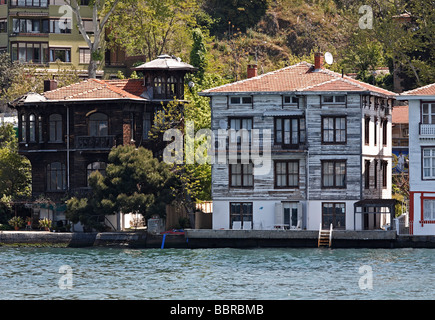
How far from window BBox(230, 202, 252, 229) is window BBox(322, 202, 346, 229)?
4502 mm

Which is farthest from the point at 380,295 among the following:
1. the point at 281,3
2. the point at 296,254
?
the point at 281,3

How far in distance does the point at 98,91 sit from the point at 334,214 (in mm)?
17625

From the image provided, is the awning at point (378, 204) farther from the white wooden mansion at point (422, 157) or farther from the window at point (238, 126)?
the window at point (238, 126)

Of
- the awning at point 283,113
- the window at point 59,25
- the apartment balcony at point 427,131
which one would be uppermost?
the window at point 59,25

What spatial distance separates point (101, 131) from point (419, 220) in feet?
70.0

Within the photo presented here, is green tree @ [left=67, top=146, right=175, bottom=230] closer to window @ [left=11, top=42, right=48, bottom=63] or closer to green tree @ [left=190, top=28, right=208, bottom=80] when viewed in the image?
green tree @ [left=190, top=28, right=208, bottom=80]

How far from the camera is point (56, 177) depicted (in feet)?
255

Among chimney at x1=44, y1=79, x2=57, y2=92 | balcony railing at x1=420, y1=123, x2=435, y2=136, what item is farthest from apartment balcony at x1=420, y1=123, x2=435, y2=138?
chimney at x1=44, y1=79, x2=57, y2=92

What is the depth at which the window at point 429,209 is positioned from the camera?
227ft

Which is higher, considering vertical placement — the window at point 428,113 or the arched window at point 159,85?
the arched window at point 159,85

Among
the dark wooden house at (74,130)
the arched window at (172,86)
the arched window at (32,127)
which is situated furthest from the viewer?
the arched window at (172,86)

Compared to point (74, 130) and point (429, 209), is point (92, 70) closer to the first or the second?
point (74, 130)

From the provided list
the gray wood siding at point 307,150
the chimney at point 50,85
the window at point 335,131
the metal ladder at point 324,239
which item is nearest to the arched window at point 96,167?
the chimney at point 50,85

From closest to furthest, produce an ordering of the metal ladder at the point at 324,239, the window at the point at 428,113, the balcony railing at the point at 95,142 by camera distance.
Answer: the metal ladder at the point at 324,239 < the window at the point at 428,113 < the balcony railing at the point at 95,142
